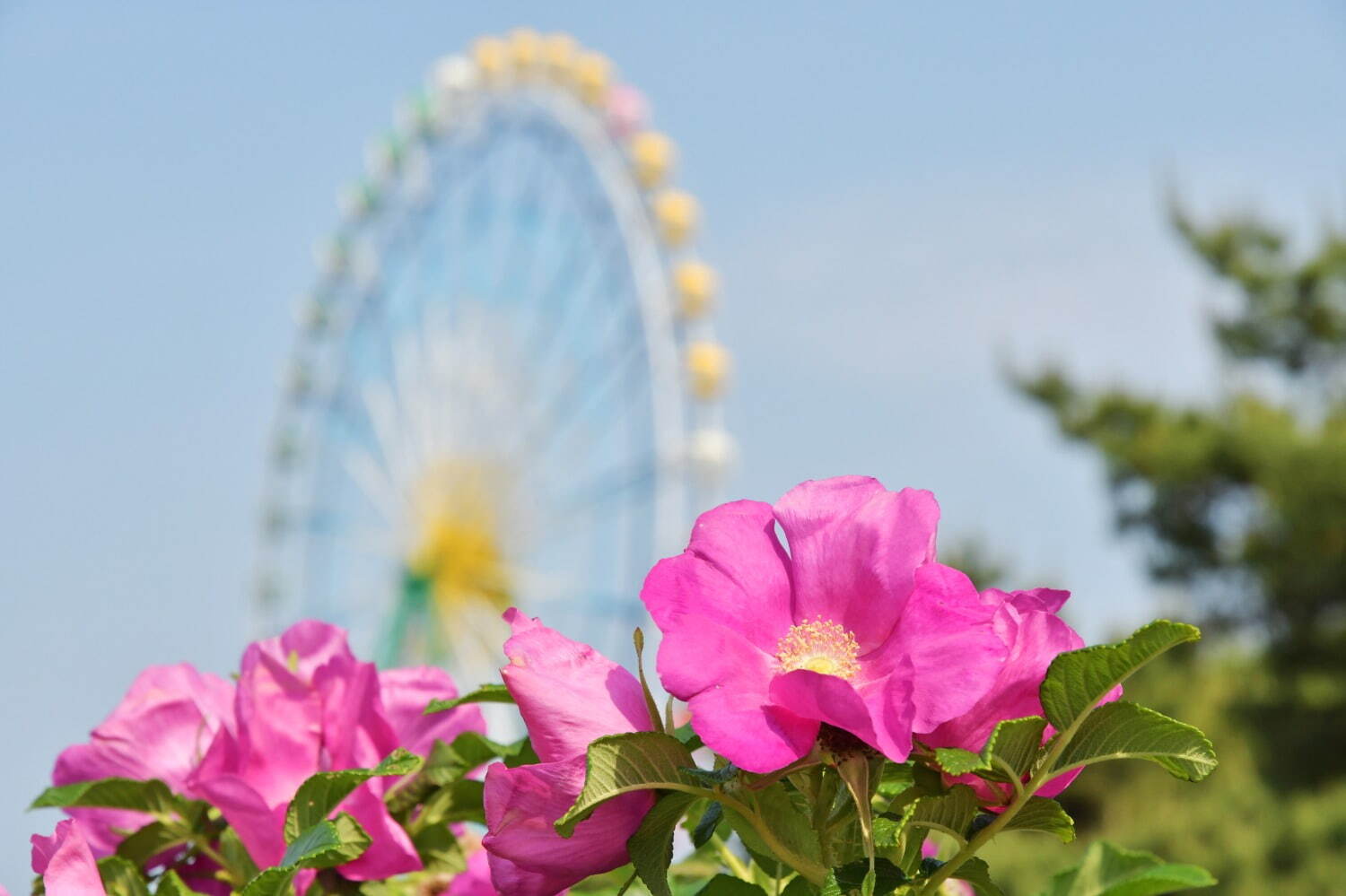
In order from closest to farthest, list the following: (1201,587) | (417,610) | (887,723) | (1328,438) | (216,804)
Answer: (887,723) → (216,804) → (1328,438) → (417,610) → (1201,587)

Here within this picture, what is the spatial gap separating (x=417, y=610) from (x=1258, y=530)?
449 centimetres

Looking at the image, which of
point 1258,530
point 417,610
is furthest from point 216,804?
point 1258,530

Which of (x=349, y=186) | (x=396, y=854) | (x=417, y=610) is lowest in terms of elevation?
(x=417, y=610)

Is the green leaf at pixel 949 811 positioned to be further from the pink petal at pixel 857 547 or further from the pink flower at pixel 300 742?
the pink flower at pixel 300 742

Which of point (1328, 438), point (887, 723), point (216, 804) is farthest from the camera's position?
point (1328, 438)

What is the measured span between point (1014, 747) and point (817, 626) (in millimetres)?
66

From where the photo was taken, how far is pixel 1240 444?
332 inches

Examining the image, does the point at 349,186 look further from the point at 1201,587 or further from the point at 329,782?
the point at 329,782

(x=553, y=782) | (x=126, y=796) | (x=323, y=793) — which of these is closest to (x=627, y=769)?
(x=553, y=782)

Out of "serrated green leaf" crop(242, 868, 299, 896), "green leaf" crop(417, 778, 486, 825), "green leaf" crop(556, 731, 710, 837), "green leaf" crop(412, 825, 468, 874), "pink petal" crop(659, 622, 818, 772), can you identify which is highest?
"pink petal" crop(659, 622, 818, 772)

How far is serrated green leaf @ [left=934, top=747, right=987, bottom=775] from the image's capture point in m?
0.42

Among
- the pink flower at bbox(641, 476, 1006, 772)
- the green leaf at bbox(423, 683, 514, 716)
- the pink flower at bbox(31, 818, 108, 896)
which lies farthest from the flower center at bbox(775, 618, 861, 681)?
the pink flower at bbox(31, 818, 108, 896)

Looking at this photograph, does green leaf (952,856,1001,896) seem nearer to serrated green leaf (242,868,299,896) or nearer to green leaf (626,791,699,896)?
green leaf (626,791,699,896)

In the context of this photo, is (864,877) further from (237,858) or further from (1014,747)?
(237,858)
